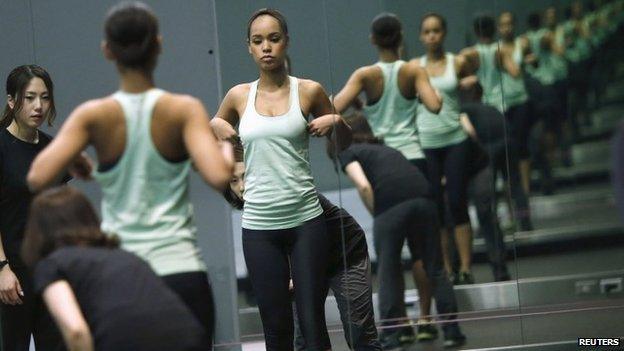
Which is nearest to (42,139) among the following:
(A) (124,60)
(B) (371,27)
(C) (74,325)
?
(B) (371,27)

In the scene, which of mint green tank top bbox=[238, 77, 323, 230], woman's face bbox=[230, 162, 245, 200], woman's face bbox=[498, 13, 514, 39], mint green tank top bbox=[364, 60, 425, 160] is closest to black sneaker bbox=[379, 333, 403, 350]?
mint green tank top bbox=[364, 60, 425, 160]

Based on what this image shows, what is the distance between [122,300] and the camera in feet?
12.8

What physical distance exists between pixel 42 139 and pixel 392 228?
1809mm

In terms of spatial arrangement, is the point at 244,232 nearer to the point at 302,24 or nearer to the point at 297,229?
the point at 297,229

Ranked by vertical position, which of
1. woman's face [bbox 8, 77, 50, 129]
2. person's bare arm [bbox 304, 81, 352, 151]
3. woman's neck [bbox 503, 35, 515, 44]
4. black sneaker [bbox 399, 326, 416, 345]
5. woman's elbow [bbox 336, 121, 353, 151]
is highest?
woman's neck [bbox 503, 35, 515, 44]

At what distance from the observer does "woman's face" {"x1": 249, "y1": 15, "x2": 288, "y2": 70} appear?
236 inches

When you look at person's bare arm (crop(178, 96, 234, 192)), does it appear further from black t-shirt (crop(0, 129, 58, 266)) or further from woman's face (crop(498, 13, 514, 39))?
woman's face (crop(498, 13, 514, 39))

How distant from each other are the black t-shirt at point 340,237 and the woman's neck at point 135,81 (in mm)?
1902

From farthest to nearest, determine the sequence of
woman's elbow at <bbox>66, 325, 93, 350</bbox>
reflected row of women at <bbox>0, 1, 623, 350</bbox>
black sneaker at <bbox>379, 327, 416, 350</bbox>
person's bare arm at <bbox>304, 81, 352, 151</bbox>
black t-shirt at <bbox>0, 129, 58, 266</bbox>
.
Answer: black sneaker at <bbox>379, 327, 416, 350</bbox> → black t-shirt at <bbox>0, 129, 58, 266</bbox> → person's bare arm at <bbox>304, 81, 352, 151</bbox> → reflected row of women at <bbox>0, 1, 623, 350</bbox> → woman's elbow at <bbox>66, 325, 93, 350</bbox>

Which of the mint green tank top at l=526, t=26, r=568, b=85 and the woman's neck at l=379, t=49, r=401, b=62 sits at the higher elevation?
the woman's neck at l=379, t=49, r=401, b=62

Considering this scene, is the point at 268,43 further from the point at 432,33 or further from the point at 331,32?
the point at 432,33

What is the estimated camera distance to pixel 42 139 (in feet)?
20.8

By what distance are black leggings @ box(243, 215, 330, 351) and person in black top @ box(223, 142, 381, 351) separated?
0.25 m

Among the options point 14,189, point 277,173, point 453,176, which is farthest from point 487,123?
point 14,189
